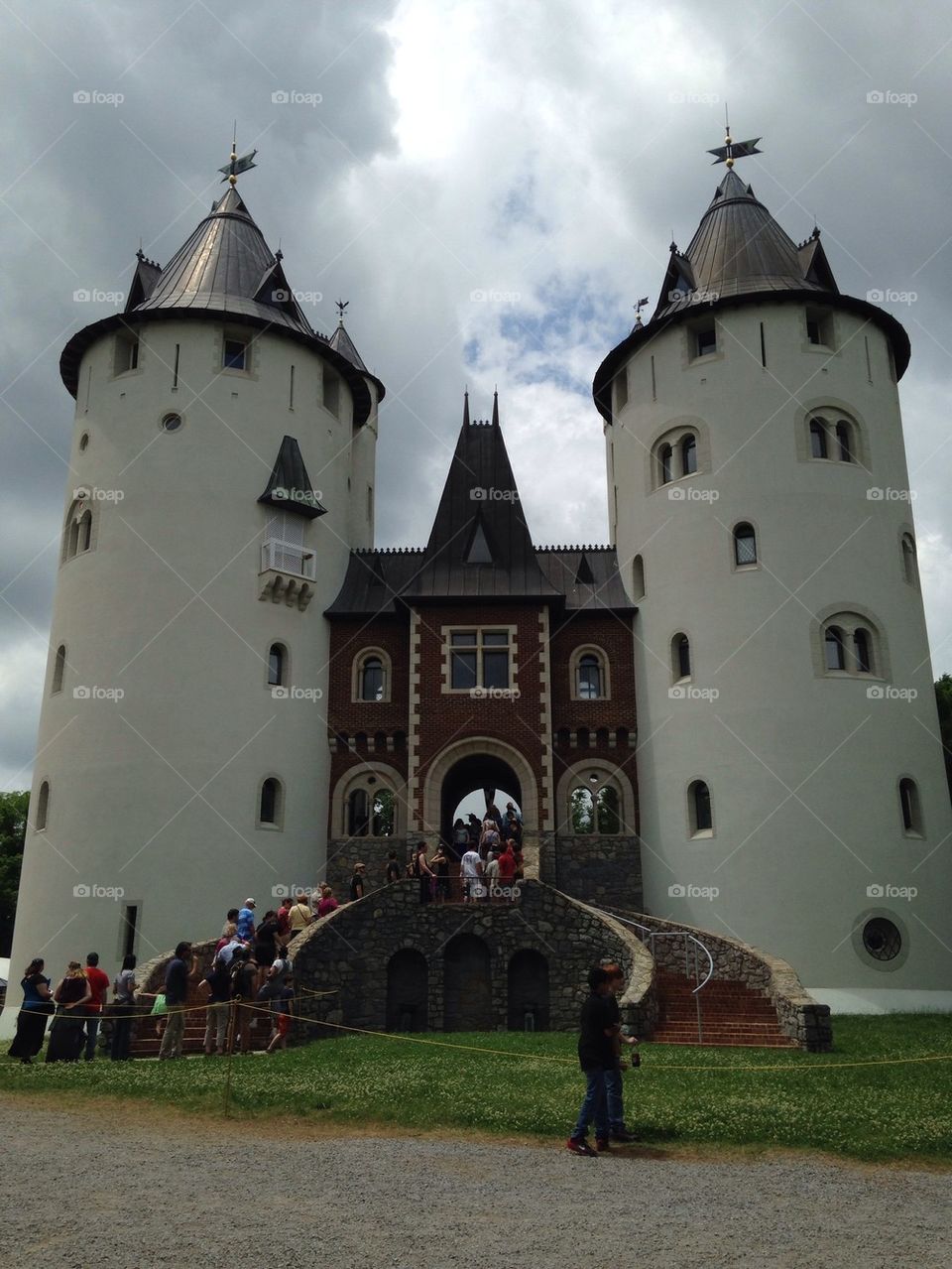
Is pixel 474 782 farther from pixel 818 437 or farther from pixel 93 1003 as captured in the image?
pixel 93 1003

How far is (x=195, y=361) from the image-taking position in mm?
32812

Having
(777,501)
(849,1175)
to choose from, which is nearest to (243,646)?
(777,501)

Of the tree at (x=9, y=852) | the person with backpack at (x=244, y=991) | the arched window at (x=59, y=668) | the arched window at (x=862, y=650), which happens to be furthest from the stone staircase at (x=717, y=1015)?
the tree at (x=9, y=852)

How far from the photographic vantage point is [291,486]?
1282 inches

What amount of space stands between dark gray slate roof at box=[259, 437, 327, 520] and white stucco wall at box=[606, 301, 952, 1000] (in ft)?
31.3

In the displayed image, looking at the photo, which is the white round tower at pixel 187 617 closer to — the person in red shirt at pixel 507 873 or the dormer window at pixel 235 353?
the dormer window at pixel 235 353

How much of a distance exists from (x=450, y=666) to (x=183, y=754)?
25.2 ft

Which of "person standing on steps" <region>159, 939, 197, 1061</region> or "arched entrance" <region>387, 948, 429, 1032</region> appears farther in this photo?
"arched entrance" <region>387, 948, 429, 1032</region>

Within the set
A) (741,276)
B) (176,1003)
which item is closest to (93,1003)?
(176,1003)

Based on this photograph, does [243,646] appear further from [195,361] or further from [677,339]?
[677,339]

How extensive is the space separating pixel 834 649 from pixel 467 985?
13258mm

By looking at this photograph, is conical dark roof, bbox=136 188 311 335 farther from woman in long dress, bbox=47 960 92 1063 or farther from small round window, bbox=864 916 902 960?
small round window, bbox=864 916 902 960

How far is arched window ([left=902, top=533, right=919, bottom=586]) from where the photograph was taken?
31359mm

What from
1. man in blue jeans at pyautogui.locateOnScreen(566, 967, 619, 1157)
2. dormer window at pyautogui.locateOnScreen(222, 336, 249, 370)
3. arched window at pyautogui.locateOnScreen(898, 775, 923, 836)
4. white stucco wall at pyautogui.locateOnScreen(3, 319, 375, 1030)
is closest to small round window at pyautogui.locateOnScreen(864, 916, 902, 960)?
arched window at pyautogui.locateOnScreen(898, 775, 923, 836)
